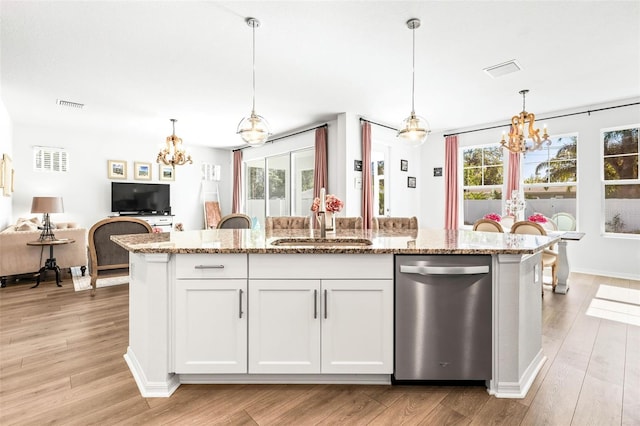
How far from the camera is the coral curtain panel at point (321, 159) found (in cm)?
603

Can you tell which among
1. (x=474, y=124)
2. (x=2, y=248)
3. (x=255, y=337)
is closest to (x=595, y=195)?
(x=474, y=124)

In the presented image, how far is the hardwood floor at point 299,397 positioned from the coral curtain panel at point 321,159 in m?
4.13

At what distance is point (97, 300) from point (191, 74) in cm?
292

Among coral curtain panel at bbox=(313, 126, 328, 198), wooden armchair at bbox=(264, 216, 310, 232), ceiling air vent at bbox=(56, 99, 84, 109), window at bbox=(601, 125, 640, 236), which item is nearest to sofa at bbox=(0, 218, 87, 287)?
ceiling air vent at bbox=(56, 99, 84, 109)

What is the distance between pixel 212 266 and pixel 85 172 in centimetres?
703

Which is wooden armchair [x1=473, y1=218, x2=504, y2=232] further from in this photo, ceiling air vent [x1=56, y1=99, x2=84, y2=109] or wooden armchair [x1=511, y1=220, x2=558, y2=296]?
ceiling air vent [x1=56, y1=99, x2=84, y2=109]

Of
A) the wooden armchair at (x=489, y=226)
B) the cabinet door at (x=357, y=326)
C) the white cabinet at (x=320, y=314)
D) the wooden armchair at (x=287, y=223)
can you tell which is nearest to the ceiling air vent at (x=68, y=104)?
the wooden armchair at (x=287, y=223)

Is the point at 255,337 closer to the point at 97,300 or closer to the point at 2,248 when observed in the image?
the point at 97,300

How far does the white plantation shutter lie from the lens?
6601 mm

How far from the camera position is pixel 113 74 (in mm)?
3916

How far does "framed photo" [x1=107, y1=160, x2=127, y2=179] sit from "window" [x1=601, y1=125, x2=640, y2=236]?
9.43 meters

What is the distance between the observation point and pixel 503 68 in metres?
3.77

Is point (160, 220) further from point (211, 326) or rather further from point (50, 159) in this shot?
point (211, 326)

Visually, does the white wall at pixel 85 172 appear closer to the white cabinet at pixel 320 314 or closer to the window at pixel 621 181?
the white cabinet at pixel 320 314
